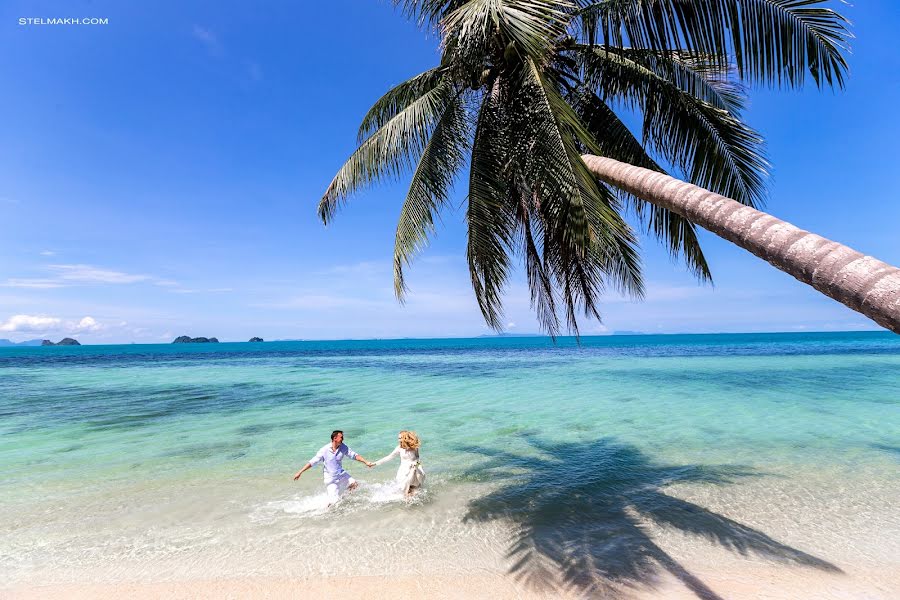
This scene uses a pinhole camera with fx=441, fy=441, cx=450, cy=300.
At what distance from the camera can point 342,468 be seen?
20.6 feet

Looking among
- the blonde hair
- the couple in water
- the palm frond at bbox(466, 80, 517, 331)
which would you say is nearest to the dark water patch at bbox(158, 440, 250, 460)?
the couple in water

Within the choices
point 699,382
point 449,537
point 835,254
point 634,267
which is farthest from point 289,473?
point 699,382

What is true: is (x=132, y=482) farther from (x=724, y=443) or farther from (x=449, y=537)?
(x=724, y=443)

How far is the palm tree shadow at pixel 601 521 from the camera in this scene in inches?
173

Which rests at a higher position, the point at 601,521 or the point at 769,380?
the point at 601,521

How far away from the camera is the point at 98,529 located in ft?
18.7

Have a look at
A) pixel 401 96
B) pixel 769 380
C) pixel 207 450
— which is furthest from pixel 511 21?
pixel 769 380

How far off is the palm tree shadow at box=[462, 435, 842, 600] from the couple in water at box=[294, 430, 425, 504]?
94 cm

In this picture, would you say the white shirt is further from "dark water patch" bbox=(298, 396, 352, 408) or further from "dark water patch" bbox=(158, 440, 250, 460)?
"dark water patch" bbox=(298, 396, 352, 408)

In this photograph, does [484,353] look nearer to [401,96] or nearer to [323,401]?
[323,401]

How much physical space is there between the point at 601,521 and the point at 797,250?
4.17 metres

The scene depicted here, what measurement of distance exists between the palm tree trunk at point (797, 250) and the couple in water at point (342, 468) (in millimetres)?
4445

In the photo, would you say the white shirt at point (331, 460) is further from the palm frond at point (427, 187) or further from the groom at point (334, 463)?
the palm frond at point (427, 187)

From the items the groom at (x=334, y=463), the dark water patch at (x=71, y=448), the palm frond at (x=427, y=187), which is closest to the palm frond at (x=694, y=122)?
the palm frond at (x=427, y=187)
